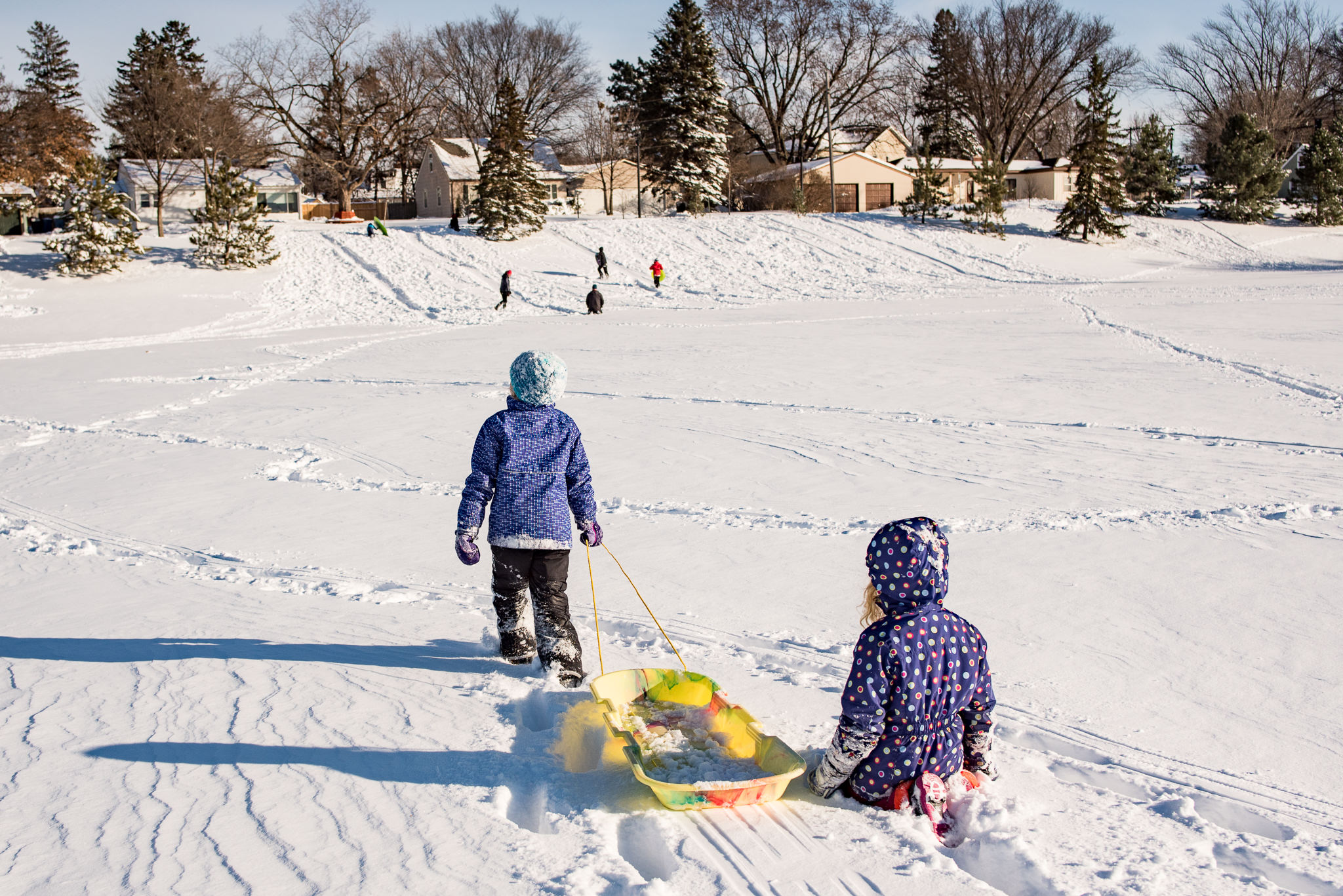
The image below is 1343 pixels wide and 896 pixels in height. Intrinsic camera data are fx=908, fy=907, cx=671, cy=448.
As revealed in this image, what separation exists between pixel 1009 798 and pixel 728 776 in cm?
94

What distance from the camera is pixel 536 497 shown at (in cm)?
384

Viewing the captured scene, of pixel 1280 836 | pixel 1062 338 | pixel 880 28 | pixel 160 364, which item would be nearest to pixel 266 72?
pixel 880 28

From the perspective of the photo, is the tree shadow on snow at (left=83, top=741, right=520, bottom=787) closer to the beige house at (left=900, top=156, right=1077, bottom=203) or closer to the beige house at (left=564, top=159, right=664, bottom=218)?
the beige house at (left=564, top=159, right=664, bottom=218)

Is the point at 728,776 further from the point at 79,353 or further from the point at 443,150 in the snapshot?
the point at 443,150

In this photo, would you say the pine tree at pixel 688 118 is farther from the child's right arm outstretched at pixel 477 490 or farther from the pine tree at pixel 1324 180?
the child's right arm outstretched at pixel 477 490

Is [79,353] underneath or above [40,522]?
above

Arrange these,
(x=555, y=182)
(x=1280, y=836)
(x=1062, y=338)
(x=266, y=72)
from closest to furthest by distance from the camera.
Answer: (x=1280, y=836), (x=1062, y=338), (x=266, y=72), (x=555, y=182)

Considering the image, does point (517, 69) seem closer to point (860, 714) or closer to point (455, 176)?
point (455, 176)

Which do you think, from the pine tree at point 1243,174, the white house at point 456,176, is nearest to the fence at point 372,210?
the white house at point 456,176

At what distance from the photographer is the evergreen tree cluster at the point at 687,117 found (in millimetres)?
40344

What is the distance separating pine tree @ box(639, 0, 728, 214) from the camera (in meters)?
40.3

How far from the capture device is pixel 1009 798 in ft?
9.81

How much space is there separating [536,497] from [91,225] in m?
30.2

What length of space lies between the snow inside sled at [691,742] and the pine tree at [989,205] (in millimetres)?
36111
